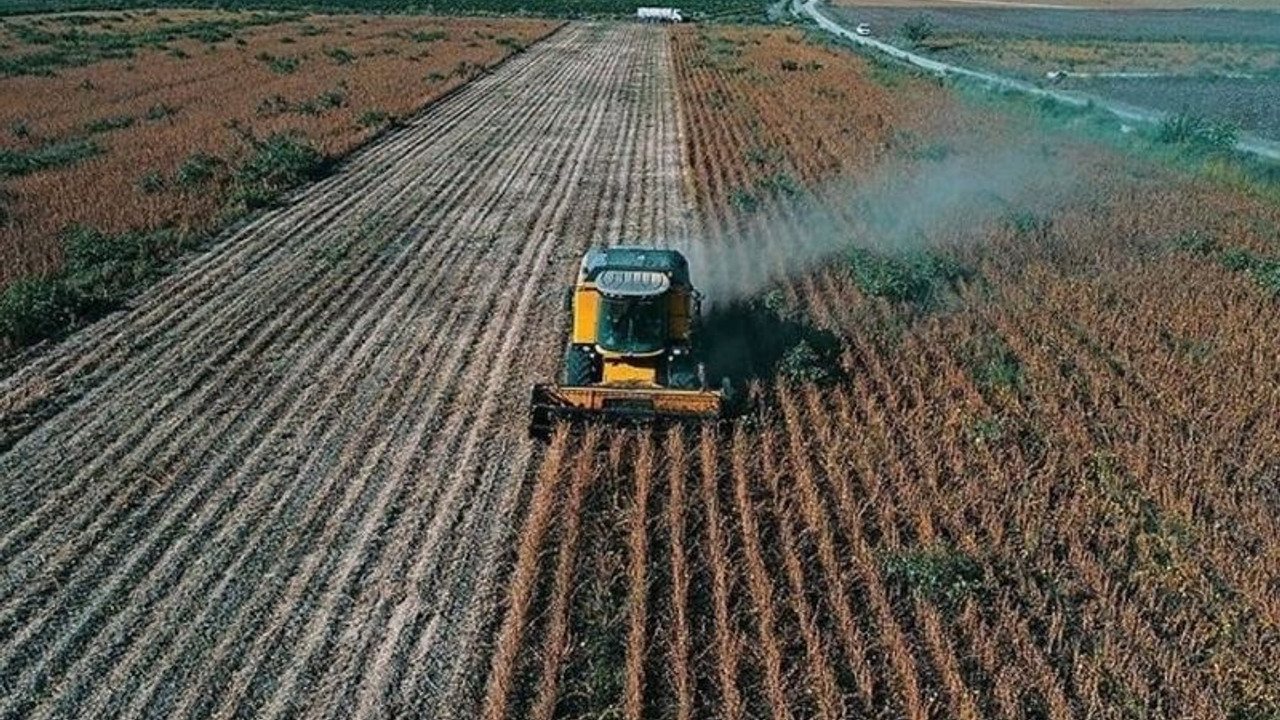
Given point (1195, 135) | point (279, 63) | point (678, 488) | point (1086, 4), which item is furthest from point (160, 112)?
point (1086, 4)

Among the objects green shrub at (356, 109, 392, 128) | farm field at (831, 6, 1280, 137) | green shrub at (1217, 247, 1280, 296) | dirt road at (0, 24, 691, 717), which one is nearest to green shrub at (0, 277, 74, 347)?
dirt road at (0, 24, 691, 717)

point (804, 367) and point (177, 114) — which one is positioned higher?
point (177, 114)

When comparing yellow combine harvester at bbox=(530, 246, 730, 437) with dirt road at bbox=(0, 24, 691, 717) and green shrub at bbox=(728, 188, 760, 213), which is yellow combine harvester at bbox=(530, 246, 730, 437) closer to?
dirt road at bbox=(0, 24, 691, 717)

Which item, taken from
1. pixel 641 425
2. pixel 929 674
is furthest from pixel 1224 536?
pixel 641 425

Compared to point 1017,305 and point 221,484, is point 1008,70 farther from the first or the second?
point 221,484

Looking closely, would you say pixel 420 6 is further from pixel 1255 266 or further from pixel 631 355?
pixel 631 355

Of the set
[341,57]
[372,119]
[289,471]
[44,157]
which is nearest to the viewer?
[289,471]
